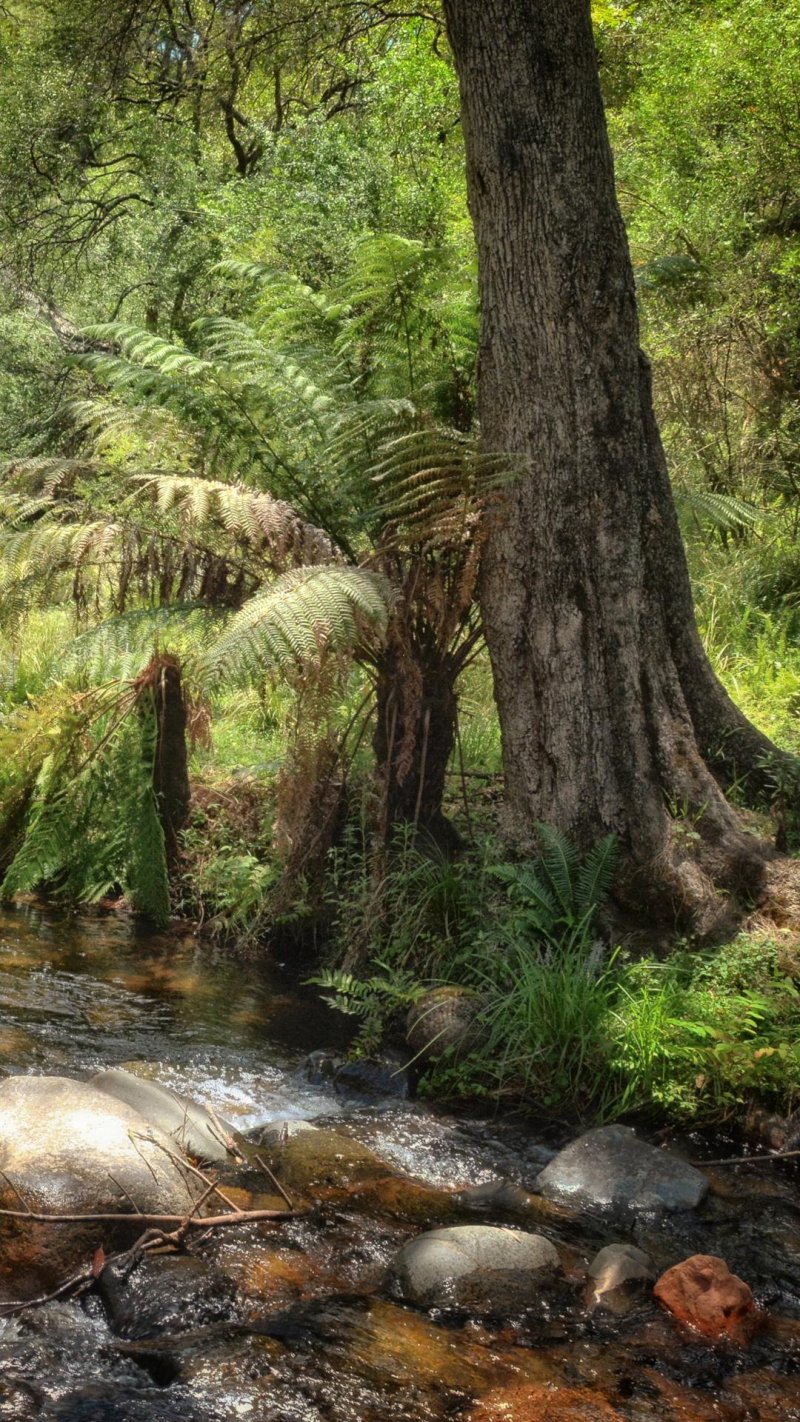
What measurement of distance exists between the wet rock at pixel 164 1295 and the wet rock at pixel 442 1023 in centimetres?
141

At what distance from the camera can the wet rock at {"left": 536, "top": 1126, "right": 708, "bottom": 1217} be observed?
12.2ft

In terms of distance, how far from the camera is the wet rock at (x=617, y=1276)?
318 centimetres

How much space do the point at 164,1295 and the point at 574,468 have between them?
10.1ft

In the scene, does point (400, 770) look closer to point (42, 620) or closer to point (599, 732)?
point (599, 732)

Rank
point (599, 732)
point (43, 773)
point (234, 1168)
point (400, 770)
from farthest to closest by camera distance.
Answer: point (43, 773), point (400, 770), point (599, 732), point (234, 1168)

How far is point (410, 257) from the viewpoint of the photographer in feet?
16.8

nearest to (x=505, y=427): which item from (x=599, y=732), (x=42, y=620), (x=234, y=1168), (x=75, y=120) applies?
(x=599, y=732)

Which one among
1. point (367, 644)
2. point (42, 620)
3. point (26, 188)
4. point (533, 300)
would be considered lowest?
point (367, 644)

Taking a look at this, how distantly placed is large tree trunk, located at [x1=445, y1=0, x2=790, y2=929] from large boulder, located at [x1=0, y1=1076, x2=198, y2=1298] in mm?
1991

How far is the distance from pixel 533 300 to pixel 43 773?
339 centimetres

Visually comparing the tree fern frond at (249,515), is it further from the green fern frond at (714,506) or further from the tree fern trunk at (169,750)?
the green fern frond at (714,506)

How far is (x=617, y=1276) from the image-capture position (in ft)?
10.7

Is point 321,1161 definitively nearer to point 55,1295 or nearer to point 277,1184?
point 277,1184

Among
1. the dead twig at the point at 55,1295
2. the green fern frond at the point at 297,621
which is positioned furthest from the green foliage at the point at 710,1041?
the dead twig at the point at 55,1295
